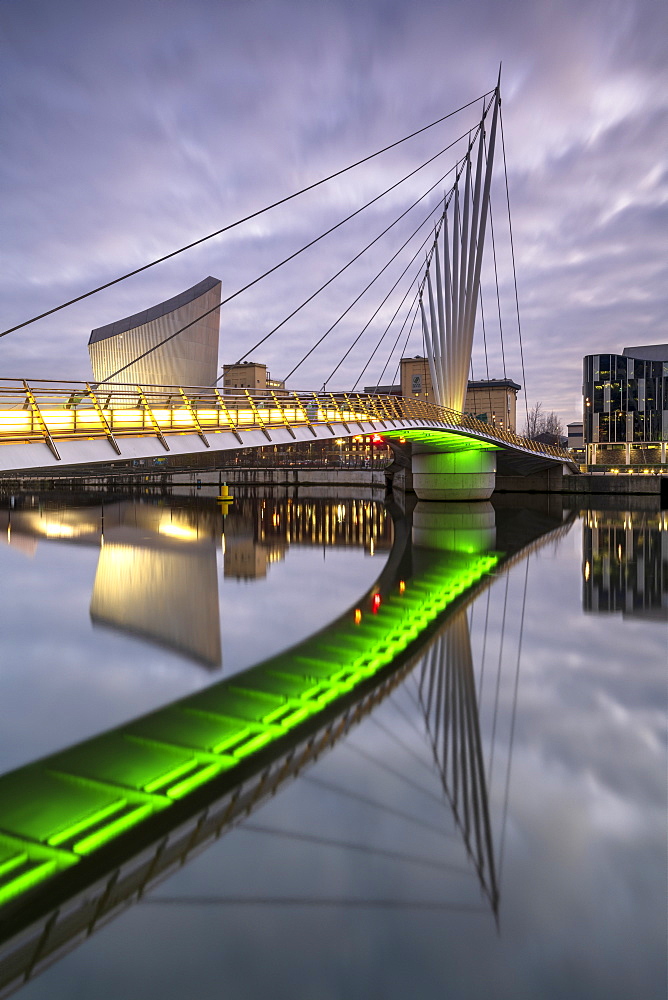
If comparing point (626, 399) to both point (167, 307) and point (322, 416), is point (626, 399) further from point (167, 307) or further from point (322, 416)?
point (322, 416)

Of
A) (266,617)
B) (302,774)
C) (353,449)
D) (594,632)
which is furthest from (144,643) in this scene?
(353,449)

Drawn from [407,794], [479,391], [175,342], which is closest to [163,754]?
[407,794]

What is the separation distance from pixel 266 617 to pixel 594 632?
5.60 m

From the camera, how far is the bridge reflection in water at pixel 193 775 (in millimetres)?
3986

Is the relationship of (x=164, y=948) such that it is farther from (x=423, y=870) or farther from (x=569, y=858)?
(x=569, y=858)

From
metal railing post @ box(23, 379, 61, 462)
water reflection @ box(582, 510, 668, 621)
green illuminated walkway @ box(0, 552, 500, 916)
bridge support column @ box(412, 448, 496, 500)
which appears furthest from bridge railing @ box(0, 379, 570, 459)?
bridge support column @ box(412, 448, 496, 500)

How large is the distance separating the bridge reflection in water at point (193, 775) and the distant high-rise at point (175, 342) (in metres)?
57.2

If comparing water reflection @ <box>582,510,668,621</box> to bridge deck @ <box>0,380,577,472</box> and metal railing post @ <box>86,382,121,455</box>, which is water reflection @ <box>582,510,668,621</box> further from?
metal railing post @ <box>86,382,121,455</box>

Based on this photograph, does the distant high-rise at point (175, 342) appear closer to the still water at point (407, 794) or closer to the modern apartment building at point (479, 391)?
the modern apartment building at point (479, 391)

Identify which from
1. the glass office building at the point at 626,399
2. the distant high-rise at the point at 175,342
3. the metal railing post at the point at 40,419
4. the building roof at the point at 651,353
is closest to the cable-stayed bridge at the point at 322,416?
the metal railing post at the point at 40,419

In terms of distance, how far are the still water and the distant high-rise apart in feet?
169

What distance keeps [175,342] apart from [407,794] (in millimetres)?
62409

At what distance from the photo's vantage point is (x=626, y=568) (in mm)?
16703

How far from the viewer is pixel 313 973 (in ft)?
10.9
